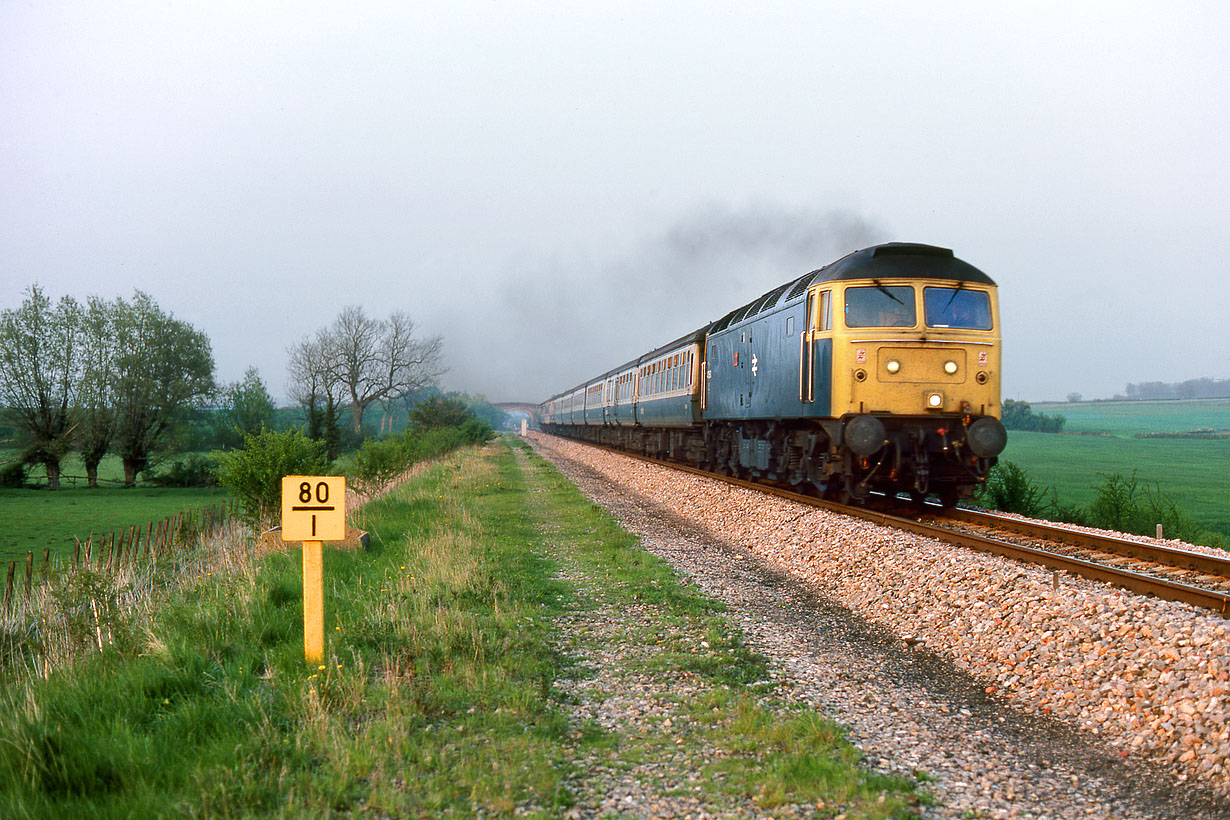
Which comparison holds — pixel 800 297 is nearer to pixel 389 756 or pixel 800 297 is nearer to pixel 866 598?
pixel 866 598

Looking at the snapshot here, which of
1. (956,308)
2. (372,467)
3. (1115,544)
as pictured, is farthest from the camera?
(372,467)

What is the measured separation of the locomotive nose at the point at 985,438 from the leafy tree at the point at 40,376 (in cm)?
4666

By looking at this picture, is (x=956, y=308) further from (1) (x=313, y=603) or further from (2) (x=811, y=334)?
(1) (x=313, y=603)

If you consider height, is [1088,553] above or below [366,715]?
above

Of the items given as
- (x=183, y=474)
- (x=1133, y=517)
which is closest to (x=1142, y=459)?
(x=1133, y=517)

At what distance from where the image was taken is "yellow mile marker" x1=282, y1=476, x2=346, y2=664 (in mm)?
5160

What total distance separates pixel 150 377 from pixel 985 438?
152 feet

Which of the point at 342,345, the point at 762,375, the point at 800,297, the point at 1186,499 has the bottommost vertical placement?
the point at 1186,499

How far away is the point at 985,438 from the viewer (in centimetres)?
1113

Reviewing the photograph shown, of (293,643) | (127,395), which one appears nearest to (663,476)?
(293,643)

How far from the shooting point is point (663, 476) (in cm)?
2162

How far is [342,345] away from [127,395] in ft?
65.6

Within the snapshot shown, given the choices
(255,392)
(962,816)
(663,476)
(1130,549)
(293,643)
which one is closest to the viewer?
(962,816)

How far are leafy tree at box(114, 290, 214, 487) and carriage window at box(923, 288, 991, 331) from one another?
44905 millimetres
